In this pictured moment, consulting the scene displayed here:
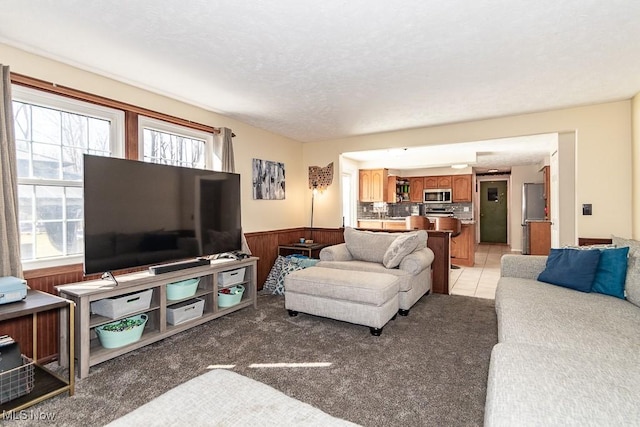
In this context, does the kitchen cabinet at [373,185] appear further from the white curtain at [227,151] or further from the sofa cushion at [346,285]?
the sofa cushion at [346,285]

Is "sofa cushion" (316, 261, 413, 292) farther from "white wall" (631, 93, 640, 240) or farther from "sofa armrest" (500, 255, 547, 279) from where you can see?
"white wall" (631, 93, 640, 240)

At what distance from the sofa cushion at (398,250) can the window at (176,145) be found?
2285mm

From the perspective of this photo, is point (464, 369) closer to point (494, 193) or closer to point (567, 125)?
point (567, 125)

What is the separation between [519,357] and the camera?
1.51 meters

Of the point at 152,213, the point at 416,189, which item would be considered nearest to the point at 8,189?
the point at 152,213

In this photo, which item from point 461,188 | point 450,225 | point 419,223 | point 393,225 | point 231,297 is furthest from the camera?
point 461,188

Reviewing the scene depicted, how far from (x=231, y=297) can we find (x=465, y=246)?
5000mm

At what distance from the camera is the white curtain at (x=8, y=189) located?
2217 millimetres

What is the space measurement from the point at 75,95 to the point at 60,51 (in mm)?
330

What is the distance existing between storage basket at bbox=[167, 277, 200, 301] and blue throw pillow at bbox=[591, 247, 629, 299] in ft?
11.5

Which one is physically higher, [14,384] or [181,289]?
[181,289]

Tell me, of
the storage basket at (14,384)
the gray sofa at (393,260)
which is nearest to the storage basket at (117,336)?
the storage basket at (14,384)

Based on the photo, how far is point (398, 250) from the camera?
3.74 metres

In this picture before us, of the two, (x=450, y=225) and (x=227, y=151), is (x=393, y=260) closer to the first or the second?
(x=227, y=151)
